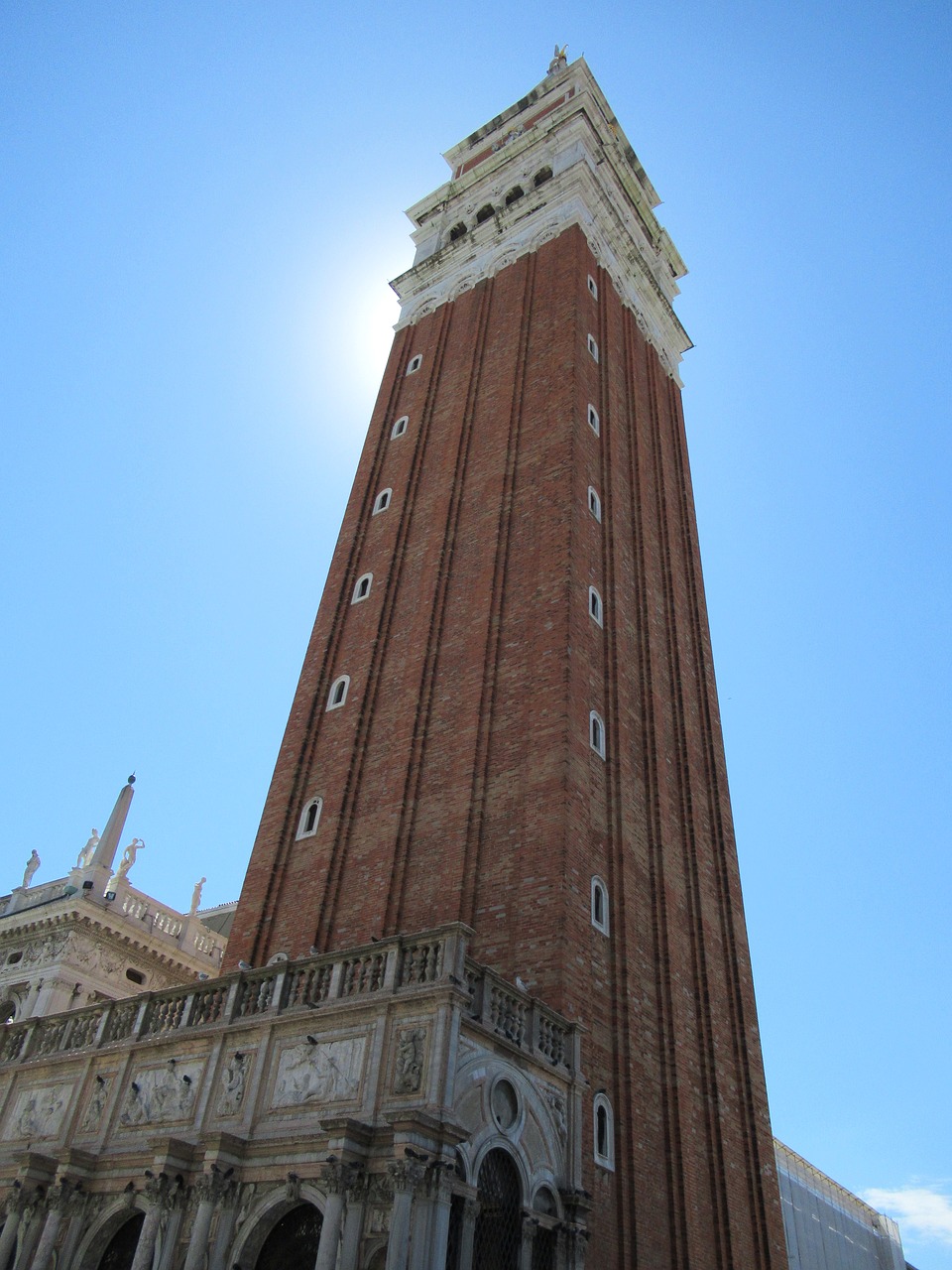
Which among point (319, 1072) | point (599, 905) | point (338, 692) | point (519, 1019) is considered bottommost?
point (319, 1072)

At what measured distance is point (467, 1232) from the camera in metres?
12.4

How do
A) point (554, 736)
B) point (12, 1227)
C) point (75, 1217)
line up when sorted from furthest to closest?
point (554, 736) → point (12, 1227) → point (75, 1217)

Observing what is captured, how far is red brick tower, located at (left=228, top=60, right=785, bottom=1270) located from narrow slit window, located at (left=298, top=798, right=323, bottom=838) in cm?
6

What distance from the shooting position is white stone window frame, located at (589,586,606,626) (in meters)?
24.1

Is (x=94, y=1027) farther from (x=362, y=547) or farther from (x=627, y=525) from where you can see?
(x=627, y=525)

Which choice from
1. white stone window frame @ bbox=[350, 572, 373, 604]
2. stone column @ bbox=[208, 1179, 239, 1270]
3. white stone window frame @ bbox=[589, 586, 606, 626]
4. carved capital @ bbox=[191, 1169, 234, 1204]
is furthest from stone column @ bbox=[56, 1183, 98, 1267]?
white stone window frame @ bbox=[350, 572, 373, 604]

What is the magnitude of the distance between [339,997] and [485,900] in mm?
5214

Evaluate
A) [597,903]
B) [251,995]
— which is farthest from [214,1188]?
[597,903]

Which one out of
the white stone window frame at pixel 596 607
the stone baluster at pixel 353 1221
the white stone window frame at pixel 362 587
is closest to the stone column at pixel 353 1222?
the stone baluster at pixel 353 1221

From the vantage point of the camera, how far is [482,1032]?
1360cm

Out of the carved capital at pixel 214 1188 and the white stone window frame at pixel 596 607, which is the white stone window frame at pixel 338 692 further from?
the carved capital at pixel 214 1188

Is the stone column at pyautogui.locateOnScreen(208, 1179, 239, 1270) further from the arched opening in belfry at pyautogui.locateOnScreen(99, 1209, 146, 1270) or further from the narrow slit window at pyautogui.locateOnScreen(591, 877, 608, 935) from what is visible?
the narrow slit window at pyautogui.locateOnScreen(591, 877, 608, 935)

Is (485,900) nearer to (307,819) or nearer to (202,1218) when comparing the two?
(307,819)

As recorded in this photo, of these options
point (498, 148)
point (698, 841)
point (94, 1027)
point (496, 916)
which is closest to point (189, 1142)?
point (94, 1027)
